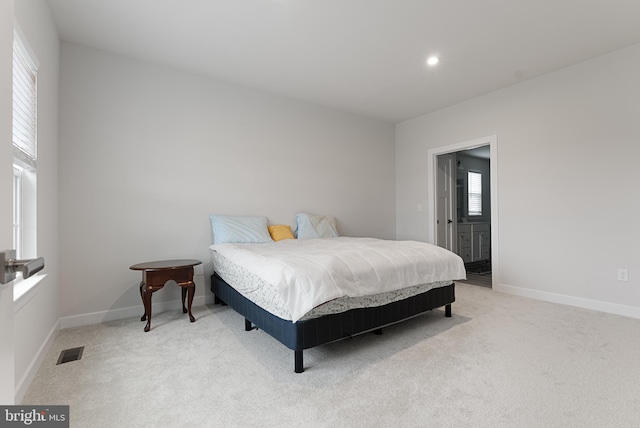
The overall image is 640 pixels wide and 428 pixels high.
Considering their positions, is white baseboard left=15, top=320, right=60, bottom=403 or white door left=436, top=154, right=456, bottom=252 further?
white door left=436, top=154, right=456, bottom=252

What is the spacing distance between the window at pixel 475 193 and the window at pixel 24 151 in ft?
21.7

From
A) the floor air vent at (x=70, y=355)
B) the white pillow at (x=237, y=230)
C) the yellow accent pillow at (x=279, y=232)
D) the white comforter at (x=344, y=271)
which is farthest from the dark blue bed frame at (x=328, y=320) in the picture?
the floor air vent at (x=70, y=355)

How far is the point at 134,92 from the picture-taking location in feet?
10.1

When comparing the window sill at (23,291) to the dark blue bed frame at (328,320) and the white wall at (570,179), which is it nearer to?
the dark blue bed frame at (328,320)

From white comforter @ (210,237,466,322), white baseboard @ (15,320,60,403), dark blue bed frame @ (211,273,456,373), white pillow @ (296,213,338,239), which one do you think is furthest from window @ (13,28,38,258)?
white pillow @ (296,213,338,239)

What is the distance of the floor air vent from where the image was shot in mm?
2078

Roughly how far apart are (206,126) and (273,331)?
256 centimetres

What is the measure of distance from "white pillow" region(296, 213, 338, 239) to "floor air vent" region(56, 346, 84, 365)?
7.99 ft

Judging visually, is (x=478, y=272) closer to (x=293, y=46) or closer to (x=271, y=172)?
(x=271, y=172)

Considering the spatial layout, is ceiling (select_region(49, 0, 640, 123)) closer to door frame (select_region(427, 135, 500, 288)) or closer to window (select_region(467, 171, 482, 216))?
door frame (select_region(427, 135, 500, 288))

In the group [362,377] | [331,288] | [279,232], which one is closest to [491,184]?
[279,232]

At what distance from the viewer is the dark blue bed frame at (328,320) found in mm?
1905

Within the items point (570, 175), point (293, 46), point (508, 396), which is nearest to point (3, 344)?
point (508, 396)

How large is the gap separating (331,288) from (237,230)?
6.06ft
